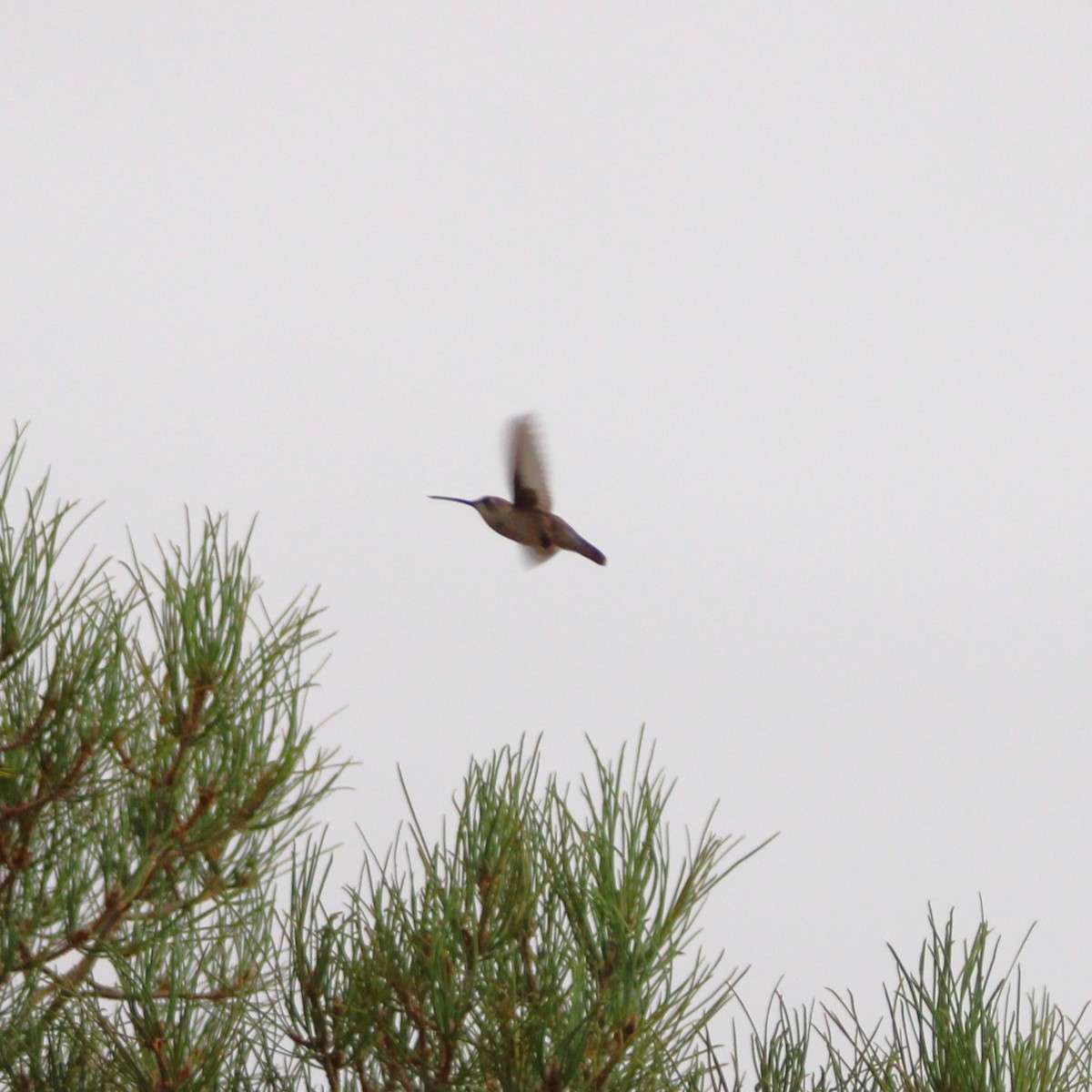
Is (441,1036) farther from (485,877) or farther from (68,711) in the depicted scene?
(68,711)

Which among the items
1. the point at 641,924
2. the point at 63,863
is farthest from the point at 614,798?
the point at 63,863

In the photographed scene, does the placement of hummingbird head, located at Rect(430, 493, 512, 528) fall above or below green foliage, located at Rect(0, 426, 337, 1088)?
above

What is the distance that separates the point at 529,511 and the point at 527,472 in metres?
0.04

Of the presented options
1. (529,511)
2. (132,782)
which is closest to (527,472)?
(529,511)

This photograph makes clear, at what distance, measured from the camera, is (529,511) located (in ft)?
4.25

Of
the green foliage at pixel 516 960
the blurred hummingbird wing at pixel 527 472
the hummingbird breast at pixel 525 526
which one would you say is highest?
the blurred hummingbird wing at pixel 527 472

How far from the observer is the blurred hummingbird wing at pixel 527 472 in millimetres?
1272

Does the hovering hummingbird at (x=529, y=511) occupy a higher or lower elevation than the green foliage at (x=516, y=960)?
higher

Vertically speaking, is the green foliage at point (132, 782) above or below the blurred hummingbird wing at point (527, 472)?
below

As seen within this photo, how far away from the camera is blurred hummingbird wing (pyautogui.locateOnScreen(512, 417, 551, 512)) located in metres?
1.27

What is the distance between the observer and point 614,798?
99cm

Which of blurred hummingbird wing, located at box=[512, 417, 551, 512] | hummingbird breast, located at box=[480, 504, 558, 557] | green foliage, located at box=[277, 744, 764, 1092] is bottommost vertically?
green foliage, located at box=[277, 744, 764, 1092]

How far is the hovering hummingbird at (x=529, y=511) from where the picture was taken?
1.28m

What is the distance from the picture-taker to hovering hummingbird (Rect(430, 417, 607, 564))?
1.28 metres
